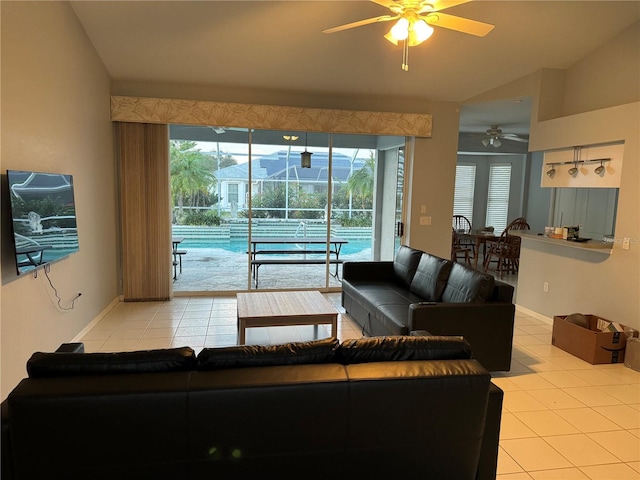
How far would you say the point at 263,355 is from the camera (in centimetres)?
183

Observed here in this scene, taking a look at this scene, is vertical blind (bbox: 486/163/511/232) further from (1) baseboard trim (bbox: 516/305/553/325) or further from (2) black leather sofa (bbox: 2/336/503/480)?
(2) black leather sofa (bbox: 2/336/503/480)

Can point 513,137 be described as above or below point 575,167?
above

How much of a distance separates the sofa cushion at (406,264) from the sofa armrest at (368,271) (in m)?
0.10

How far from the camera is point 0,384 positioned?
265 cm

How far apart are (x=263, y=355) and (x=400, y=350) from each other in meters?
0.62

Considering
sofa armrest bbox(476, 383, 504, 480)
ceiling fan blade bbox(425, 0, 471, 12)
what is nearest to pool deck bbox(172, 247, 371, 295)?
ceiling fan blade bbox(425, 0, 471, 12)

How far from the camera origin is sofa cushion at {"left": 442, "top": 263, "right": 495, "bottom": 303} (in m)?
3.41

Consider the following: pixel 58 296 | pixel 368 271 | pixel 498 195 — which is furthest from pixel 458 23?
pixel 498 195

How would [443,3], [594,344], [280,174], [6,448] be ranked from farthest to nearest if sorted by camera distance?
→ 1. [280,174]
2. [594,344]
3. [443,3]
4. [6,448]


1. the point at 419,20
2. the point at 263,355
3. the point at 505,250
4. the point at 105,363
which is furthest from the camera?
the point at 505,250

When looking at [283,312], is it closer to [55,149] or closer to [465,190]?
[55,149]

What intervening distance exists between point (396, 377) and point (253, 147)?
14.8 ft

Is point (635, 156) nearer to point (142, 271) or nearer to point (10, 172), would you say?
point (10, 172)

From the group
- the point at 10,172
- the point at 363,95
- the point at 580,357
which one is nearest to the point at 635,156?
the point at 580,357
